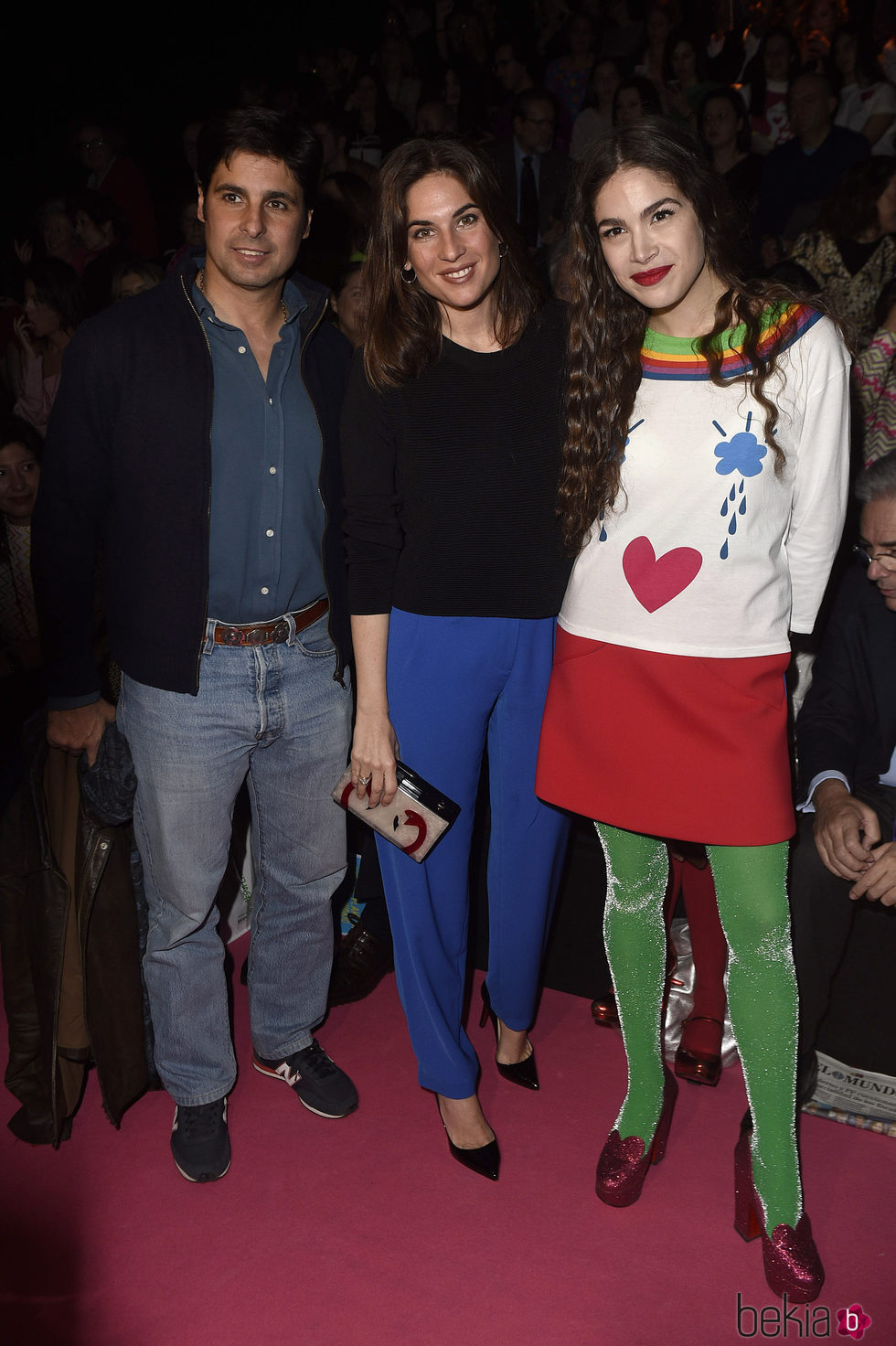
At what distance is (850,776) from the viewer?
208cm

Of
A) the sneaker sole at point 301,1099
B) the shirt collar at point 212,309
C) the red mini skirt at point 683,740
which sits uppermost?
the shirt collar at point 212,309

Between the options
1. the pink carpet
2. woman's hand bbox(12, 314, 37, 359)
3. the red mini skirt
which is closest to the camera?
the red mini skirt

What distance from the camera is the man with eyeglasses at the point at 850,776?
6.15 ft

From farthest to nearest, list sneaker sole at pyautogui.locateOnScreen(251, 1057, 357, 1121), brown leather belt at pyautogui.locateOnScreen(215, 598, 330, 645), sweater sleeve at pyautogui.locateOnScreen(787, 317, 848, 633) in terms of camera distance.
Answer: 1. sneaker sole at pyautogui.locateOnScreen(251, 1057, 357, 1121)
2. brown leather belt at pyautogui.locateOnScreen(215, 598, 330, 645)
3. sweater sleeve at pyautogui.locateOnScreen(787, 317, 848, 633)

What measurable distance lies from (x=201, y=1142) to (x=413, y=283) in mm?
1616

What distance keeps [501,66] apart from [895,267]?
413cm

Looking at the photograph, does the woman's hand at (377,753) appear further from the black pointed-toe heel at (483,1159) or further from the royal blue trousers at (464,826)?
the black pointed-toe heel at (483,1159)

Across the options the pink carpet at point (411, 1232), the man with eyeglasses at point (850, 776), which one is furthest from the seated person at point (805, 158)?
the pink carpet at point (411, 1232)

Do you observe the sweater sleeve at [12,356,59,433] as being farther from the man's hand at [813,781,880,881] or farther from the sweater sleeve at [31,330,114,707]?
the man's hand at [813,781,880,881]

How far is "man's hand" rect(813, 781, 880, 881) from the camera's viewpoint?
185cm

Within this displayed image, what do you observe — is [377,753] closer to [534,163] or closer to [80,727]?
[80,727]

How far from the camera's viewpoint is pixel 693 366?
4.96 feet

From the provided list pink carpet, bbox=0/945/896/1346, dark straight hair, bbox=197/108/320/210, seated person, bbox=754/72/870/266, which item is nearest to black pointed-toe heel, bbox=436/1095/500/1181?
pink carpet, bbox=0/945/896/1346

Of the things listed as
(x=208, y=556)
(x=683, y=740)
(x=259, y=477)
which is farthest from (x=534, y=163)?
(x=683, y=740)
